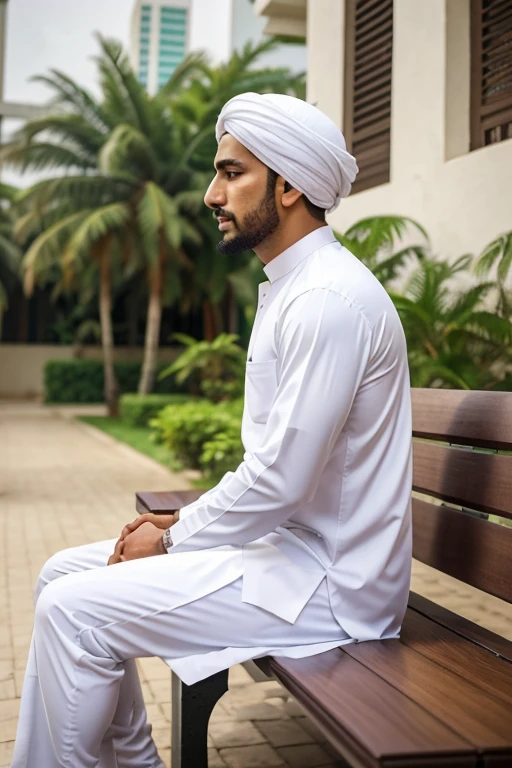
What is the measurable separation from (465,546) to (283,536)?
713 millimetres

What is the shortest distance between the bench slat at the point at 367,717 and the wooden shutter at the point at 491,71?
5331 millimetres

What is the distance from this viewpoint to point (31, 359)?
2839cm

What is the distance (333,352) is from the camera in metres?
1.90

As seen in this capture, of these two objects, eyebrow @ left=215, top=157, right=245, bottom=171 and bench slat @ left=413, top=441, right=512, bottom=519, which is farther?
bench slat @ left=413, top=441, right=512, bottom=519

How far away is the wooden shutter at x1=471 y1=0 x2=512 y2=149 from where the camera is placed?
627 cm

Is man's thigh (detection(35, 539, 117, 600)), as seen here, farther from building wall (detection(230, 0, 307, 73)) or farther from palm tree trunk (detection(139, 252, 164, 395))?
building wall (detection(230, 0, 307, 73))

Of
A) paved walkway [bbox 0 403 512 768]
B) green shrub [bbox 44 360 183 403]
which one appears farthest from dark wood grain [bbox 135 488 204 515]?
green shrub [bbox 44 360 183 403]

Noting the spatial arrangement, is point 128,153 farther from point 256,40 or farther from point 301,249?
point 301,249

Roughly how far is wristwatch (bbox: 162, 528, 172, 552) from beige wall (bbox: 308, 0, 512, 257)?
474cm

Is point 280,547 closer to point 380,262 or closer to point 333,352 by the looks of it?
point 333,352

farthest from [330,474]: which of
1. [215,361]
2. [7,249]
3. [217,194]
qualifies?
[7,249]

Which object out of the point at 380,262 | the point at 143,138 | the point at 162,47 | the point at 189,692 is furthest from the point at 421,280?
the point at 162,47

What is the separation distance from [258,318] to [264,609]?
2.52 feet

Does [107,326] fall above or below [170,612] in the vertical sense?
above
